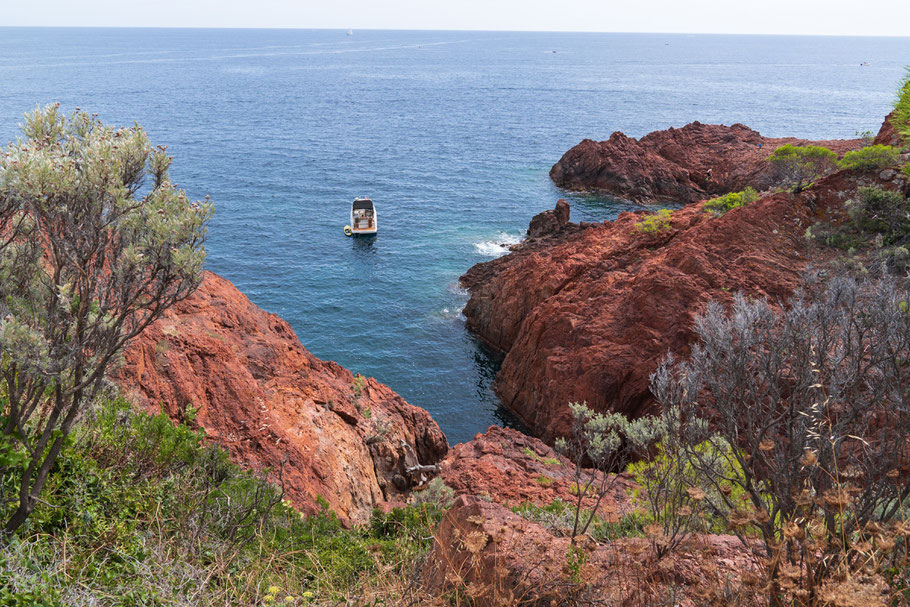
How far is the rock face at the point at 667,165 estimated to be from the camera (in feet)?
211

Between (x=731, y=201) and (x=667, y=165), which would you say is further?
(x=667, y=165)

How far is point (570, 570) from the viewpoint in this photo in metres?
6.93

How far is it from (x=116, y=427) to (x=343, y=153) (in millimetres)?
74428

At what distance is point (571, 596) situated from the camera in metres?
6.40

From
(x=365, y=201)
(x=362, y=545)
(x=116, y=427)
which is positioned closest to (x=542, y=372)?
(x=362, y=545)

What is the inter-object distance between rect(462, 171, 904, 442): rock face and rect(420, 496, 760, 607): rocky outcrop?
695 inches

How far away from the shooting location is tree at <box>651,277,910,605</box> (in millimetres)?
5395

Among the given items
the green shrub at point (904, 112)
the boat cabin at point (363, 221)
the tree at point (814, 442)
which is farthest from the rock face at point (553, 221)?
the tree at point (814, 442)

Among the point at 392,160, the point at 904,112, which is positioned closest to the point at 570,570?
the point at 904,112

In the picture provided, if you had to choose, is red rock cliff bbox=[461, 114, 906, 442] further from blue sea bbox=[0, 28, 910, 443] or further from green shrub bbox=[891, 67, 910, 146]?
blue sea bbox=[0, 28, 910, 443]

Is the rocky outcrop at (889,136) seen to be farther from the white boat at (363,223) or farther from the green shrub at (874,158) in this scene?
the white boat at (363,223)

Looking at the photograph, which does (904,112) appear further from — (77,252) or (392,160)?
(392,160)

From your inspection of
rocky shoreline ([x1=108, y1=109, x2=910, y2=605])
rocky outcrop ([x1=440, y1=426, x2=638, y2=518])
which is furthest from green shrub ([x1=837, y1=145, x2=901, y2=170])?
rocky outcrop ([x1=440, y1=426, x2=638, y2=518])

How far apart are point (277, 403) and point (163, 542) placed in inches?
411
